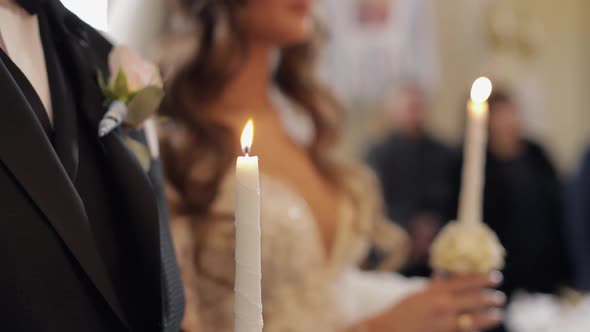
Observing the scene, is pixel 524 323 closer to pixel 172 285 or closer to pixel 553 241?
pixel 553 241

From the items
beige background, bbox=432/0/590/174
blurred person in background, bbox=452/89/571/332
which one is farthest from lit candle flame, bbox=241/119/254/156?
beige background, bbox=432/0/590/174

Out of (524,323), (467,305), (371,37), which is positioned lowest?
(524,323)

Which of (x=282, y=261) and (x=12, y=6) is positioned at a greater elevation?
(x=12, y=6)

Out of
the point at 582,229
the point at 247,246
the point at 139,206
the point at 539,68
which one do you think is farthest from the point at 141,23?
the point at 539,68

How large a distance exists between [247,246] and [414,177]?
112 inches

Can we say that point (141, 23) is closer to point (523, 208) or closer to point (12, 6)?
point (12, 6)

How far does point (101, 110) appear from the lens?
53 cm

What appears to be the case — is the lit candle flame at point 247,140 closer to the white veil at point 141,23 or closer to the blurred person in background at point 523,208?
the white veil at point 141,23

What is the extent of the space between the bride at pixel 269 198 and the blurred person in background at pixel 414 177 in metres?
1.83

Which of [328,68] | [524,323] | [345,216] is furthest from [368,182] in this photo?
[328,68]

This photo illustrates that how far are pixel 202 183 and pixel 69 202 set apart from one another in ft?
1.99

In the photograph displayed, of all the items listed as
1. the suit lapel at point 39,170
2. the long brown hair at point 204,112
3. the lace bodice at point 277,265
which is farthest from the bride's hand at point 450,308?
the suit lapel at point 39,170

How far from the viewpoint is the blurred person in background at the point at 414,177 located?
305cm

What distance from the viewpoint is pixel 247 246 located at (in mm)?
394
